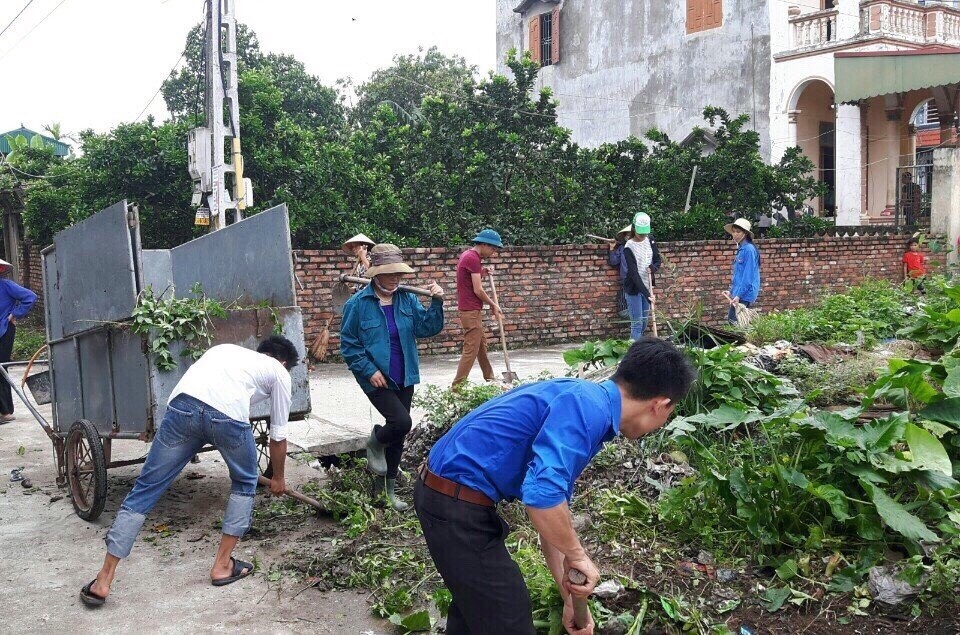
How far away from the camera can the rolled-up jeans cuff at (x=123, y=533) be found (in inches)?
170

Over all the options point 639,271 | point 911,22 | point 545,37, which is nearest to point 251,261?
point 639,271

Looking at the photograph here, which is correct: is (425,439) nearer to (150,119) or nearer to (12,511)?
(12,511)

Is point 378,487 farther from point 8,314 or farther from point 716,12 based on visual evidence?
point 716,12

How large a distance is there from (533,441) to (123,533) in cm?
273

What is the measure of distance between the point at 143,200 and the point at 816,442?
13618 millimetres

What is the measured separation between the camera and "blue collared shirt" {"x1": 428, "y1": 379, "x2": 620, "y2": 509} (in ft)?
8.06

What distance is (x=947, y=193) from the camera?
17.5 metres

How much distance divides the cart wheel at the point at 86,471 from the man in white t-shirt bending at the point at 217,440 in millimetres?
1020

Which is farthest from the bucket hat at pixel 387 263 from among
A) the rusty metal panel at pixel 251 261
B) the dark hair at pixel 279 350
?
the dark hair at pixel 279 350

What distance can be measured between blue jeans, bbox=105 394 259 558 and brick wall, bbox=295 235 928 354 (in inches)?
244

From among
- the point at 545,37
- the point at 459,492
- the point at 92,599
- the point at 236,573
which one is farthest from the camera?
the point at 545,37

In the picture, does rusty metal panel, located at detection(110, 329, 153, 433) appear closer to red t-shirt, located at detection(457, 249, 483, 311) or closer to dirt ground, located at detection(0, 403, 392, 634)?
dirt ground, located at detection(0, 403, 392, 634)

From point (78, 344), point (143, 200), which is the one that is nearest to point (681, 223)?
point (143, 200)

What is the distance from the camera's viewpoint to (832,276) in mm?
16266
